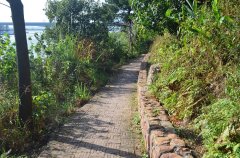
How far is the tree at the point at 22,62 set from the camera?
5738 mm

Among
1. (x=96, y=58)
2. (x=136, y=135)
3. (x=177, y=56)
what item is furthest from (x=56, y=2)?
(x=136, y=135)

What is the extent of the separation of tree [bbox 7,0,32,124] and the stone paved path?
0.72 m

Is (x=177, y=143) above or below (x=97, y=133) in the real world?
above

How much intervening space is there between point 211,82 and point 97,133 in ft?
7.88

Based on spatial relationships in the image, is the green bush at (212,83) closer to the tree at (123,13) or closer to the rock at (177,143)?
the rock at (177,143)

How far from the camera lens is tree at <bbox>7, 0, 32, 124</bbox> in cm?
574

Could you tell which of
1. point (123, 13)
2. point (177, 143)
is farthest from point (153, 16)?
point (123, 13)

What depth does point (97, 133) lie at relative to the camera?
253 inches

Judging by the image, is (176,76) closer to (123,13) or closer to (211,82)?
(211,82)

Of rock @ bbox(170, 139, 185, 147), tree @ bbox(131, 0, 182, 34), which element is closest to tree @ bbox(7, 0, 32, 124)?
rock @ bbox(170, 139, 185, 147)

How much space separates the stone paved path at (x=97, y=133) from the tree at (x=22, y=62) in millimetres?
717

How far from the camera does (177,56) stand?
7289mm

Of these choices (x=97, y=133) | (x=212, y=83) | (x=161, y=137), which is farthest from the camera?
(x=97, y=133)

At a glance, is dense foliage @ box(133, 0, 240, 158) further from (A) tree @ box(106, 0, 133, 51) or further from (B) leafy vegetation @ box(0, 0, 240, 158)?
(A) tree @ box(106, 0, 133, 51)
